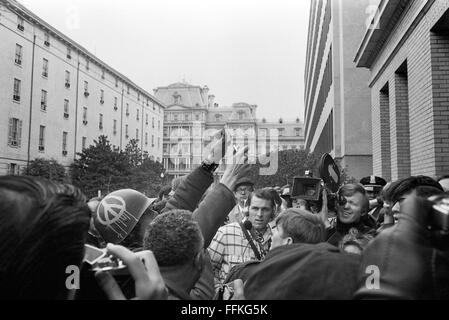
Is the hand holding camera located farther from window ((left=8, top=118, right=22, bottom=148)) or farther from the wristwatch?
window ((left=8, top=118, right=22, bottom=148))

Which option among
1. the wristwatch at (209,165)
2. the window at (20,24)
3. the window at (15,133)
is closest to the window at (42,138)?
the window at (15,133)

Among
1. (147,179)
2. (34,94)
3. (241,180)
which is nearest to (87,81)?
(34,94)

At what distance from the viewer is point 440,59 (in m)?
6.47

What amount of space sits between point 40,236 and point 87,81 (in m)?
43.7

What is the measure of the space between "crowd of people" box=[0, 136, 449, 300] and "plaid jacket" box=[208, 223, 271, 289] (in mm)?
1268

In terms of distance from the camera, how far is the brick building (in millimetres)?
6418

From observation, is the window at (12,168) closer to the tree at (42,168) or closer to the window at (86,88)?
the tree at (42,168)

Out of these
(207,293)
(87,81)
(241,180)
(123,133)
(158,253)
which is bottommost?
(207,293)

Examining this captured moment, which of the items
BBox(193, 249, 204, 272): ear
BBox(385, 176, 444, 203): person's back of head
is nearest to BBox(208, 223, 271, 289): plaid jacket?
BBox(385, 176, 444, 203): person's back of head

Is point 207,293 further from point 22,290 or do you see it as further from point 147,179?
point 147,179

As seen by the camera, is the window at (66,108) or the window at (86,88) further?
the window at (86,88)

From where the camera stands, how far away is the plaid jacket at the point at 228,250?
3.71 meters

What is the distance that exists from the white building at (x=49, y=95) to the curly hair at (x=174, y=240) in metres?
31.4

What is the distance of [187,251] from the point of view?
174 cm
